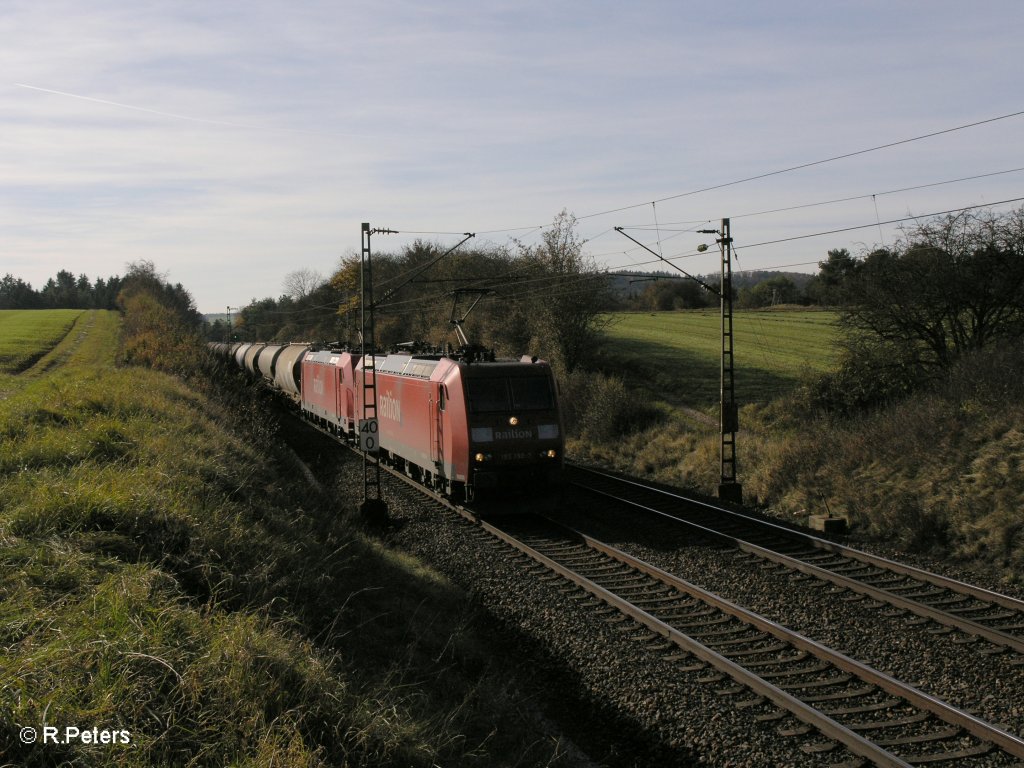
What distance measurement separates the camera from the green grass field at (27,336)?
125 ft

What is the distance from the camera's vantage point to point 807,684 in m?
7.55

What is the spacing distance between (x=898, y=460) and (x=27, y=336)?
175 ft

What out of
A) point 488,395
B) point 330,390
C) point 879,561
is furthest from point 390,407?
point 879,561

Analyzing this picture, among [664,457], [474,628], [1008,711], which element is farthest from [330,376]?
[1008,711]

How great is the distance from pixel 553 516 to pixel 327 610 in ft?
26.3

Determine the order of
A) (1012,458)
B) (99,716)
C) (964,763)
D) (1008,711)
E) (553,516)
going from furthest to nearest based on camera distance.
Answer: (553,516) < (1012,458) < (1008,711) < (964,763) < (99,716)

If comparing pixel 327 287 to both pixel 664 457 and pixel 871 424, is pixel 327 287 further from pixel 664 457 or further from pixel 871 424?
pixel 871 424

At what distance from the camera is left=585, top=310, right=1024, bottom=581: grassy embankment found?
1280 centimetres

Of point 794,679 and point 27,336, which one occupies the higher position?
point 27,336

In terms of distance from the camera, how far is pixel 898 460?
50.6 ft

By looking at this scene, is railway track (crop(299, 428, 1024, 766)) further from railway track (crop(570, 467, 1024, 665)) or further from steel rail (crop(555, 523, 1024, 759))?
railway track (crop(570, 467, 1024, 665))

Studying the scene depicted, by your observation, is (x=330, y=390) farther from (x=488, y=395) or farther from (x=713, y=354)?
(x=713, y=354)

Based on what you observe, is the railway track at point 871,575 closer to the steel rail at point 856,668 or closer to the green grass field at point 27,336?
the steel rail at point 856,668

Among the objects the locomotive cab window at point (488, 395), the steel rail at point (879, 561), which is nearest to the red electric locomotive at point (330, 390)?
the locomotive cab window at point (488, 395)
